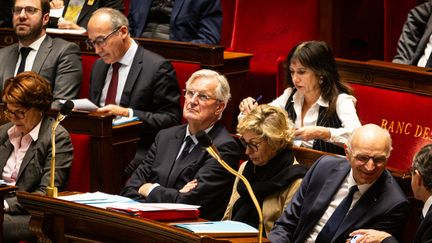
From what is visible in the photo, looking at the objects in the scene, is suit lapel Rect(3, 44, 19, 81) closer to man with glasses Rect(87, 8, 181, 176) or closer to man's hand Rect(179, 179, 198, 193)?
man with glasses Rect(87, 8, 181, 176)

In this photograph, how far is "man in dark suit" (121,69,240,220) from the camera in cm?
273

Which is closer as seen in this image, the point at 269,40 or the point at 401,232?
the point at 401,232

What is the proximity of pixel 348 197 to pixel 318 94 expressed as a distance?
735mm

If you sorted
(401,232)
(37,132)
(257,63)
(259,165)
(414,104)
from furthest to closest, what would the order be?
(257,63) → (414,104) → (37,132) → (259,165) → (401,232)

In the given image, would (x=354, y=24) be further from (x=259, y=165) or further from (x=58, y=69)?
(x=259, y=165)

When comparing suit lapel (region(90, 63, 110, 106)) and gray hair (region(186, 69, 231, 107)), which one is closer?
gray hair (region(186, 69, 231, 107))

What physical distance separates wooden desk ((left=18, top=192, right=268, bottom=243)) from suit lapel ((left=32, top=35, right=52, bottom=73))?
1251 millimetres

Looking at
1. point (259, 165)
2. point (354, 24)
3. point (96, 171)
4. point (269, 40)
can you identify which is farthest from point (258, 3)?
point (259, 165)

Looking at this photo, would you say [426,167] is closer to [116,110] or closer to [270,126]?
[270,126]

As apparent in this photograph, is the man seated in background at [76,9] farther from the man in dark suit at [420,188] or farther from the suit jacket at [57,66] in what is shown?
the man in dark suit at [420,188]

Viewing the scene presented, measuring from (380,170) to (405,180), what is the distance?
12 centimetres

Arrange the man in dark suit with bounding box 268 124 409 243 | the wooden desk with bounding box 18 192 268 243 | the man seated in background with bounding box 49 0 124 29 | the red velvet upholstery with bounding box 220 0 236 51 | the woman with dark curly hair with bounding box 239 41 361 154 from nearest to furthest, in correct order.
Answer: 1. the wooden desk with bounding box 18 192 268 243
2. the man in dark suit with bounding box 268 124 409 243
3. the woman with dark curly hair with bounding box 239 41 361 154
4. the man seated in background with bounding box 49 0 124 29
5. the red velvet upholstery with bounding box 220 0 236 51

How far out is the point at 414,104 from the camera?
3166 millimetres

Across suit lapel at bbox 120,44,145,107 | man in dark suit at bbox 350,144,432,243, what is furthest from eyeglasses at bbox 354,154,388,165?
suit lapel at bbox 120,44,145,107
